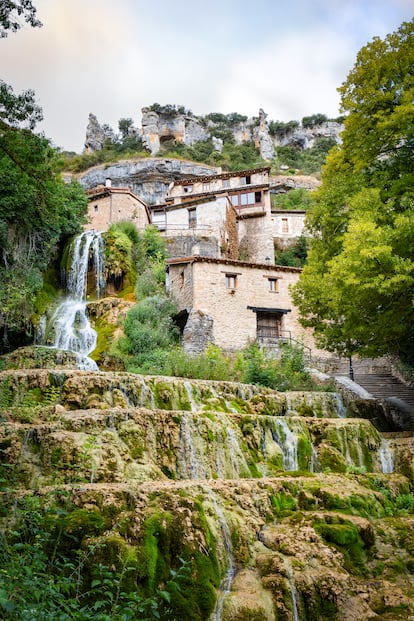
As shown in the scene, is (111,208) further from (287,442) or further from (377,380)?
(287,442)

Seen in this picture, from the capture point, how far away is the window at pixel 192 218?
3701cm

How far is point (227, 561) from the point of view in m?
6.87

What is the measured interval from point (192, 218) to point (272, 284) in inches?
465

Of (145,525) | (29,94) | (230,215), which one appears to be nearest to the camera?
(145,525)

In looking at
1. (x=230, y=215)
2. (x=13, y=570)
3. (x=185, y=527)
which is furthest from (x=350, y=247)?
(x=230, y=215)

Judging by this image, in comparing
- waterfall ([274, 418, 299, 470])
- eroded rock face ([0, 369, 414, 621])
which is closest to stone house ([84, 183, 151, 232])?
eroded rock face ([0, 369, 414, 621])

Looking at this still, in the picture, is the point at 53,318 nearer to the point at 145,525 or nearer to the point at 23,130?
the point at 23,130

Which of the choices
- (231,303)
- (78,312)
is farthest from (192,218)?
(78,312)

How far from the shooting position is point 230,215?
38.1 meters

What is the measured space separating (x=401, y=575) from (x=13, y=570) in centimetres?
570

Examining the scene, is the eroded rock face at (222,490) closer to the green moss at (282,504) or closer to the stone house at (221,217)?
Result: the green moss at (282,504)

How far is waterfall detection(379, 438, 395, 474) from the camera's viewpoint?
488 inches

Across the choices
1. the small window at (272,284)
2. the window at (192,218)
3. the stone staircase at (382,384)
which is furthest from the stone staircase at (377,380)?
the window at (192,218)

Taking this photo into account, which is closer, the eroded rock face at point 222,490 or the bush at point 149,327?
the eroded rock face at point 222,490
